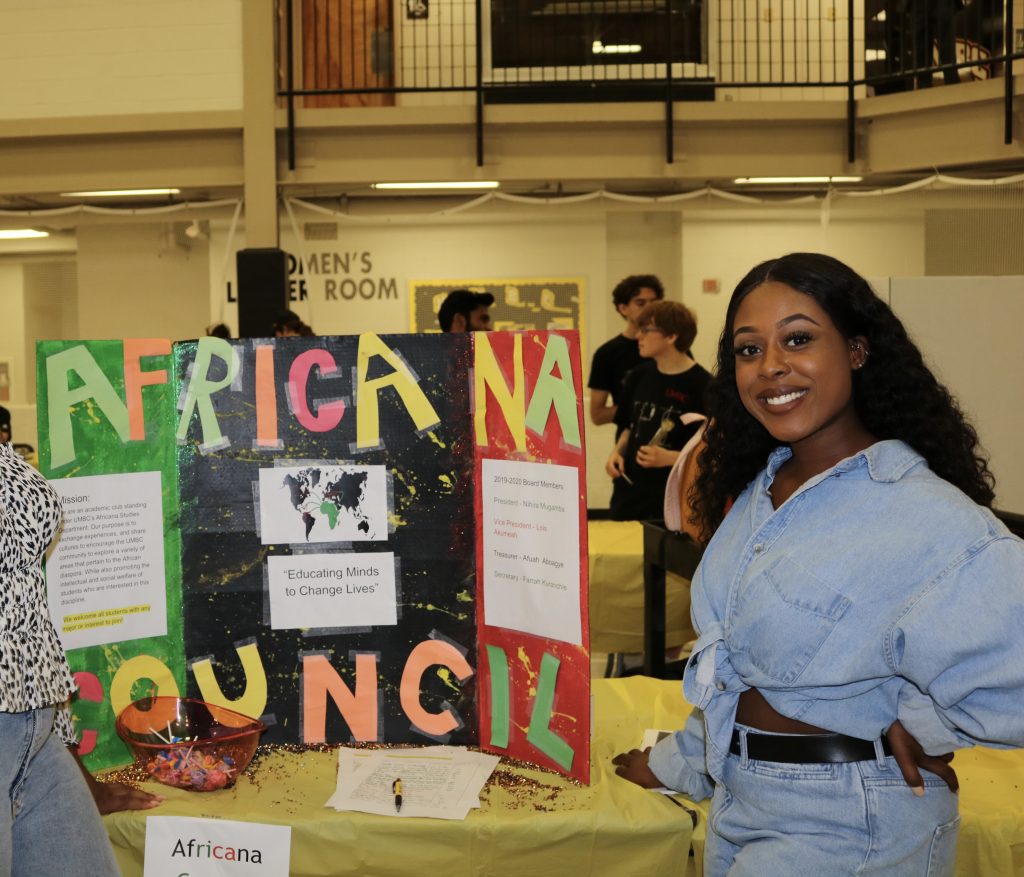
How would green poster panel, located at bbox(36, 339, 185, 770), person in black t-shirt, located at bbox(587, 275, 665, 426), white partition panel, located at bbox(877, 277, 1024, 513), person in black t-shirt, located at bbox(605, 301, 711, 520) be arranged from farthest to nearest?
person in black t-shirt, located at bbox(587, 275, 665, 426)
person in black t-shirt, located at bbox(605, 301, 711, 520)
white partition panel, located at bbox(877, 277, 1024, 513)
green poster panel, located at bbox(36, 339, 185, 770)

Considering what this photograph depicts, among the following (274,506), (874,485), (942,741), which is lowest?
(942,741)

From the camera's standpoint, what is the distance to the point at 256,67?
7.23 meters

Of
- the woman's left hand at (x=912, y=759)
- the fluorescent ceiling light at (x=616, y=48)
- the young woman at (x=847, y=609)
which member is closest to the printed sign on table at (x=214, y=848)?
the young woman at (x=847, y=609)

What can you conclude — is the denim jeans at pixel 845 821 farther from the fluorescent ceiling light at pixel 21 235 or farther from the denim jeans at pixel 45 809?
the fluorescent ceiling light at pixel 21 235

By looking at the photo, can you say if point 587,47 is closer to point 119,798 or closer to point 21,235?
point 21,235

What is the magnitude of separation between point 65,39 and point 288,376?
6.21 meters

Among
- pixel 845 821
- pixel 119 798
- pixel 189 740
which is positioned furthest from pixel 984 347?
pixel 119 798

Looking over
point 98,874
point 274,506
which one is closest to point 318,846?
point 98,874

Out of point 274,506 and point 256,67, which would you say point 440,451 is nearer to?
Answer: point 274,506

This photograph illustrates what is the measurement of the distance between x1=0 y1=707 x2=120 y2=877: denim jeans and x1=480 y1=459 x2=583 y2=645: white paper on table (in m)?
0.78

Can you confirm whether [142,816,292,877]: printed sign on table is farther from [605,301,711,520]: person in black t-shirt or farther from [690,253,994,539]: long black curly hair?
[605,301,711,520]: person in black t-shirt

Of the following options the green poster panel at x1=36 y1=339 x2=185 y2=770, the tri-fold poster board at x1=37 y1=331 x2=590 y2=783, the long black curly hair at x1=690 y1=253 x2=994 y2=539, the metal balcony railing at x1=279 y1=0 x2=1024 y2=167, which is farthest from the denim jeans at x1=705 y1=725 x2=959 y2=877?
the metal balcony railing at x1=279 y1=0 x2=1024 y2=167

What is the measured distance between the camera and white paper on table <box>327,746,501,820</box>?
1.95m

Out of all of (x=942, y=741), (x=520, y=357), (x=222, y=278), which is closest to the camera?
(x=942, y=741)
